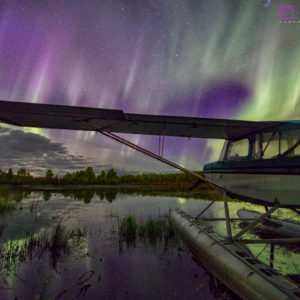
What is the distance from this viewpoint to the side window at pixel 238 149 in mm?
5354

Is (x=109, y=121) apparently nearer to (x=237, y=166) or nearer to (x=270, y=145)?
(x=237, y=166)

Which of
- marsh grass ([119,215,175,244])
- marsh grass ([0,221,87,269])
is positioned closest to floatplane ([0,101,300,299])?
marsh grass ([119,215,175,244])

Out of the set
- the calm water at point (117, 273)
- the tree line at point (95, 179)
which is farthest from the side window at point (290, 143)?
the tree line at point (95, 179)

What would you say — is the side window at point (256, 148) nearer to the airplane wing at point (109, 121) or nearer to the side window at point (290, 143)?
the airplane wing at point (109, 121)

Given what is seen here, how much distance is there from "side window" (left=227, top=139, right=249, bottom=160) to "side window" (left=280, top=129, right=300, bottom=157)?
1.12 metres

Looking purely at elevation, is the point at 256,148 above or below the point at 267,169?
above

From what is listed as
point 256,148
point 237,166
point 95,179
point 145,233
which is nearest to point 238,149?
point 237,166

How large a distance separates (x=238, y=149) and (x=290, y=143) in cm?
170

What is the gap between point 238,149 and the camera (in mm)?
5719

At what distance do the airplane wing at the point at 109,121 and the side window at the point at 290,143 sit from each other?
0.39m

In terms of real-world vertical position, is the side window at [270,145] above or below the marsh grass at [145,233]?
above

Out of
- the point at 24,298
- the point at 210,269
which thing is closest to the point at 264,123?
the point at 210,269

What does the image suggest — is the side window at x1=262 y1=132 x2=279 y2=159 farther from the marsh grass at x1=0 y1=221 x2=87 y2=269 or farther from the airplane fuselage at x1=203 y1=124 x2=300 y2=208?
the marsh grass at x1=0 y1=221 x2=87 y2=269

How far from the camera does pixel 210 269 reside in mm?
4562
